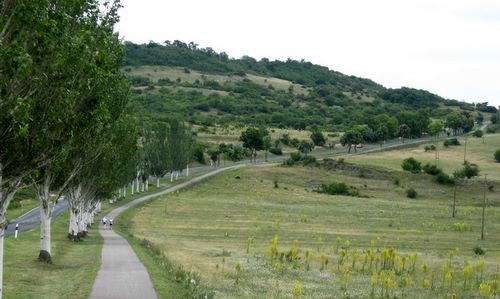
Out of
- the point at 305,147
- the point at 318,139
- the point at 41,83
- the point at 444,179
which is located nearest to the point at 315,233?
the point at 41,83

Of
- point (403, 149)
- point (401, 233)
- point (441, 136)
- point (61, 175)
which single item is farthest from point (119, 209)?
point (441, 136)

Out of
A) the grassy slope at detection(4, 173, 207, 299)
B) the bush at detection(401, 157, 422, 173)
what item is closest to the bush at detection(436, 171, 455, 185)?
the bush at detection(401, 157, 422, 173)

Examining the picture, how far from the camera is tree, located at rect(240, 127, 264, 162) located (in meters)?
131

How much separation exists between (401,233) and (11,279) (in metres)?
41.6

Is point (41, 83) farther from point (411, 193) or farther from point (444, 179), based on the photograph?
point (444, 179)

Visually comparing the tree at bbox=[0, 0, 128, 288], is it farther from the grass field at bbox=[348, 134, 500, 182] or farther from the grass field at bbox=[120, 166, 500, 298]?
the grass field at bbox=[348, 134, 500, 182]

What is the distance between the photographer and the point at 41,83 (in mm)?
15750

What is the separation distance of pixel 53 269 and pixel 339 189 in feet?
252

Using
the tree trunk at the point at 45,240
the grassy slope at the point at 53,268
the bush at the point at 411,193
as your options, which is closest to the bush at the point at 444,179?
the bush at the point at 411,193

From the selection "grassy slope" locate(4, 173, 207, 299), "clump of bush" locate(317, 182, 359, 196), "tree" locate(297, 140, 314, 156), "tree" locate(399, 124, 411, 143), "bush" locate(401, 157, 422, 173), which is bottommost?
"clump of bush" locate(317, 182, 359, 196)

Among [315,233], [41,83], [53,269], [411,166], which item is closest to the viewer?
[41,83]

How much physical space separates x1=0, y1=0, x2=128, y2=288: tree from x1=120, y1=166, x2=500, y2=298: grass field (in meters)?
8.22

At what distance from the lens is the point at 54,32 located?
45.5 ft

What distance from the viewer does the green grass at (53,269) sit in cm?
2186
